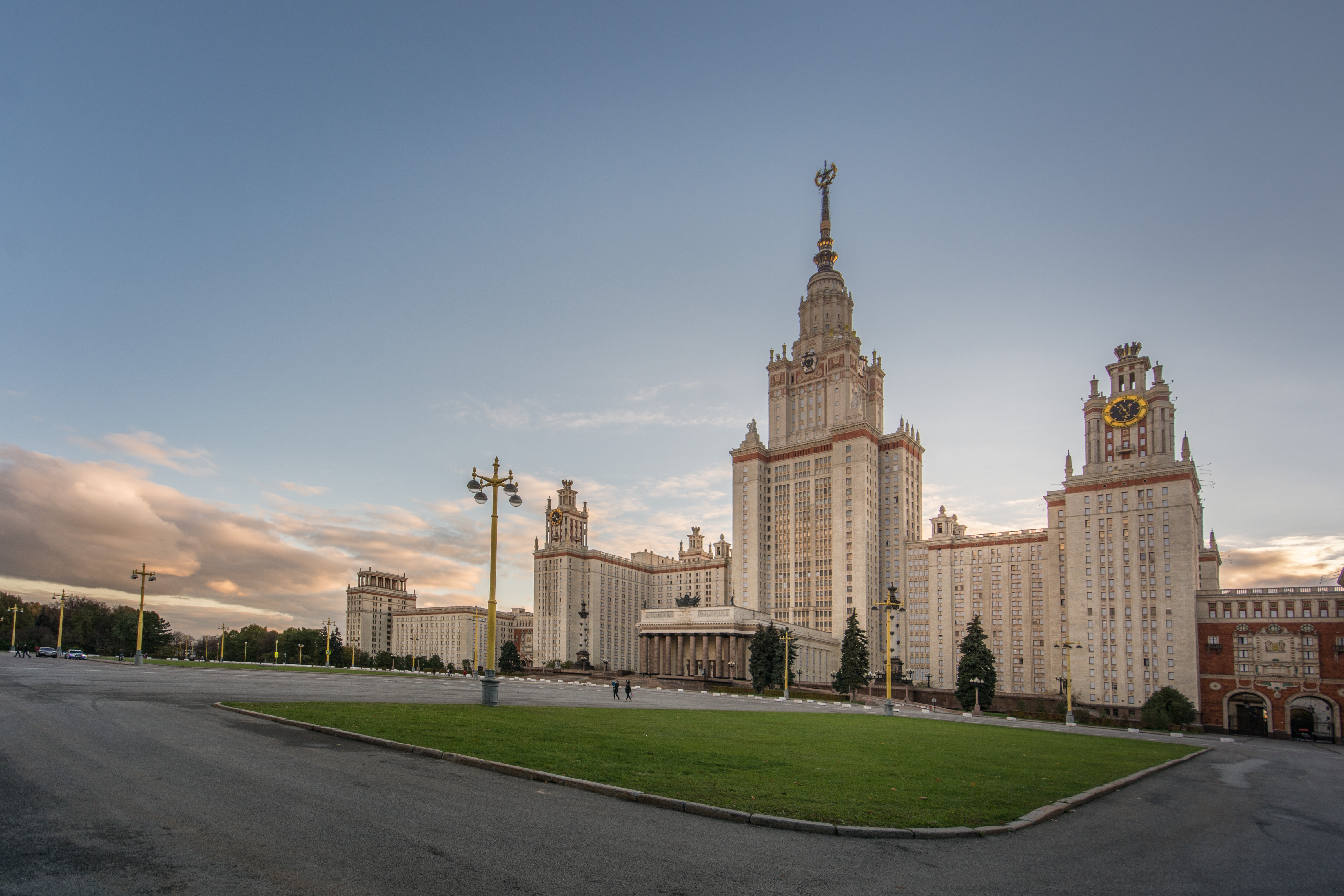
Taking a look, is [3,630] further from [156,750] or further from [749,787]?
[749,787]

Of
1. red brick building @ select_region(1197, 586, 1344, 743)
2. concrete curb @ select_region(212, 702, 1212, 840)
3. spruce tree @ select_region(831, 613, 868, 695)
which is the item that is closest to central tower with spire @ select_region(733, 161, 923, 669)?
spruce tree @ select_region(831, 613, 868, 695)

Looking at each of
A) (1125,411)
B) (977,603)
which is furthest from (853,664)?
(1125,411)

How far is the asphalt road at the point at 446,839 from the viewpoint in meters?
8.32

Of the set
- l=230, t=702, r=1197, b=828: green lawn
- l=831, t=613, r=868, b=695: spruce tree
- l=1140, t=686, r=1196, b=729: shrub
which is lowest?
l=1140, t=686, r=1196, b=729: shrub

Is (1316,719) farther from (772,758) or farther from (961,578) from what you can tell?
(772,758)

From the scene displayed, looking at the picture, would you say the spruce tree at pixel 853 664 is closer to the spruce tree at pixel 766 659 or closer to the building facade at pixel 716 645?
the spruce tree at pixel 766 659

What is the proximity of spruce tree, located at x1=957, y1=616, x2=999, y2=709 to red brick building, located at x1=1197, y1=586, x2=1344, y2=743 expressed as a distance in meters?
28.4

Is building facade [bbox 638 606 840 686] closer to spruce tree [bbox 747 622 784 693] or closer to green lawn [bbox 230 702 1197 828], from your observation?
spruce tree [bbox 747 622 784 693]

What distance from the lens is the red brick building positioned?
308 feet

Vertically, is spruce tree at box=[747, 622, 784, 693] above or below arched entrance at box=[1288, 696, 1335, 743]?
above

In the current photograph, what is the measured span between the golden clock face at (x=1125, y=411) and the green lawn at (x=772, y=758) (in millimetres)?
97544

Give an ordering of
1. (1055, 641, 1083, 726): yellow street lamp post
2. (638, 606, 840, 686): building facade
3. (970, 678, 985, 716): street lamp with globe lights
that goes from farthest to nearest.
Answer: (638, 606, 840, 686): building facade < (970, 678, 985, 716): street lamp with globe lights < (1055, 641, 1083, 726): yellow street lamp post

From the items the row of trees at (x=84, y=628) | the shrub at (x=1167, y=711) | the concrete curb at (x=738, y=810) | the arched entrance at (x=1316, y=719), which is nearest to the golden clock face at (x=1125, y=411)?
the shrub at (x=1167, y=711)

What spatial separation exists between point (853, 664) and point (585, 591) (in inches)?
3772
